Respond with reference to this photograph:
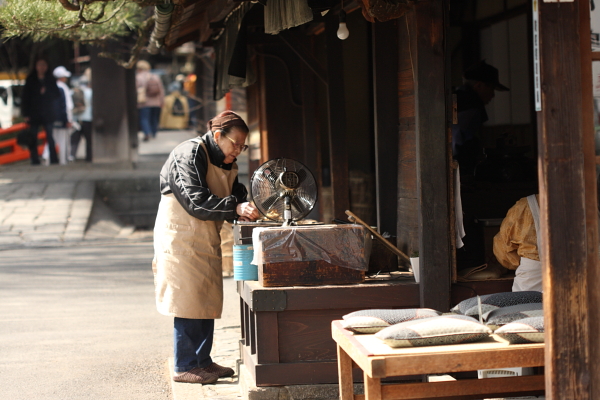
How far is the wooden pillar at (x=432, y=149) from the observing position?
502cm

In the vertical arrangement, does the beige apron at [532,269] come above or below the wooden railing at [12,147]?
below

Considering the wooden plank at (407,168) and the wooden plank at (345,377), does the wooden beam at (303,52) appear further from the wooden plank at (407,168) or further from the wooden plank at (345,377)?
Answer: the wooden plank at (345,377)

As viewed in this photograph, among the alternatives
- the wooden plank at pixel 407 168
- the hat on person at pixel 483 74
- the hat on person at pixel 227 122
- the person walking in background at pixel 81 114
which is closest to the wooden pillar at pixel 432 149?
the wooden plank at pixel 407 168

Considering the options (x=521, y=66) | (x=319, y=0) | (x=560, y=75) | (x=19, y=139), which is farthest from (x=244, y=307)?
(x=19, y=139)

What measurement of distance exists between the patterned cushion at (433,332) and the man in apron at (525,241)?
5.29 ft

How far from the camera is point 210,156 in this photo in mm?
5730

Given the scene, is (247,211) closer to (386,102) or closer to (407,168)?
(407,168)

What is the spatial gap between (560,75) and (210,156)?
306cm

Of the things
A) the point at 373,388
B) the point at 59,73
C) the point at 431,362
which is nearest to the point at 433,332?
the point at 431,362

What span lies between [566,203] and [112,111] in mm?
16771

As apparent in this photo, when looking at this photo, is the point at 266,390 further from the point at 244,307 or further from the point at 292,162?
the point at 292,162

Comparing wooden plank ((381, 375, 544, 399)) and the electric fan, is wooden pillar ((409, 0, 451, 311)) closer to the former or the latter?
the electric fan

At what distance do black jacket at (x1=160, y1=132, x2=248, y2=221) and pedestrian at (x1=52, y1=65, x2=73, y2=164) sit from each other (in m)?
14.8

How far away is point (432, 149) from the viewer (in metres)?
5.09
